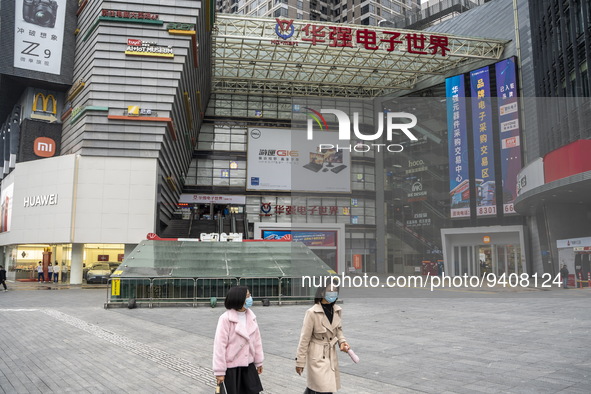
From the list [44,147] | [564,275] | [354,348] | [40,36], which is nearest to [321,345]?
[354,348]

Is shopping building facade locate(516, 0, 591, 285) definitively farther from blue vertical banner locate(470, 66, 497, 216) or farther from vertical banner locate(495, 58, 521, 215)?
blue vertical banner locate(470, 66, 497, 216)

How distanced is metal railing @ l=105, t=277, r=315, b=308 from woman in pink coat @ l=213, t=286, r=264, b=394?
44.4 ft

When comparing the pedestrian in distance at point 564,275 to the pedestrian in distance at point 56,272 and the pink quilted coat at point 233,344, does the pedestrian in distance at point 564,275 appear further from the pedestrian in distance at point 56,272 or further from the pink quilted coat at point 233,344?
the pedestrian in distance at point 56,272

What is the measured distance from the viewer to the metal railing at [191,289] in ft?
58.9

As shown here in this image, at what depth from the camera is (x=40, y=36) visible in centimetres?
3238

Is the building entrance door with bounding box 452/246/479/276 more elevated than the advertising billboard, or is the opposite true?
the advertising billboard

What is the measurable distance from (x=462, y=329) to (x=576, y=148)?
10.3 metres

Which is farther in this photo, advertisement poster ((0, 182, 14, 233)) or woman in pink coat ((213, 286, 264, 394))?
advertisement poster ((0, 182, 14, 233))

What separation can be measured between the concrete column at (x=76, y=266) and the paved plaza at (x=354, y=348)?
552 inches

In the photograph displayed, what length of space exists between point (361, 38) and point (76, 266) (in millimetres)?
24177

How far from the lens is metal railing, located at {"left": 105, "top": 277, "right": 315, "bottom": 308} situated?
58.9 ft

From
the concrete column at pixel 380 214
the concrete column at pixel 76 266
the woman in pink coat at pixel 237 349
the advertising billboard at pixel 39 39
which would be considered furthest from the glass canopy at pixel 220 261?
the advertising billboard at pixel 39 39

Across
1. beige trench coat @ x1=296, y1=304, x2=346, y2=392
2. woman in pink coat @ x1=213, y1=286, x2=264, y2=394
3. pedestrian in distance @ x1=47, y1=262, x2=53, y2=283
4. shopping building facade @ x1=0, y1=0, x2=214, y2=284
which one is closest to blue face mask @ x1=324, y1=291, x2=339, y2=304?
beige trench coat @ x1=296, y1=304, x2=346, y2=392

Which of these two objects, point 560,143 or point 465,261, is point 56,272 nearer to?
point 465,261
